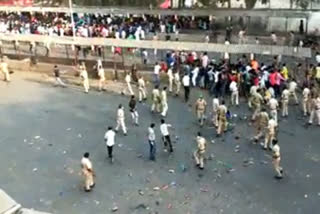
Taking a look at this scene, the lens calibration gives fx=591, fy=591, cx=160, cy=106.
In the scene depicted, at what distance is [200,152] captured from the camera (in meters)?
17.7

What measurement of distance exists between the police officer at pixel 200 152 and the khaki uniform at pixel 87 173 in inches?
127

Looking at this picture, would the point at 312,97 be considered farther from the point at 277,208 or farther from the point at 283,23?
the point at 283,23

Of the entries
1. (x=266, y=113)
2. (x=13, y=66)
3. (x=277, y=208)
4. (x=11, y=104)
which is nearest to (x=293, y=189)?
(x=277, y=208)

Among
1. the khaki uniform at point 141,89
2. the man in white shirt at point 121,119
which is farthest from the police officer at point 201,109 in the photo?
the khaki uniform at point 141,89

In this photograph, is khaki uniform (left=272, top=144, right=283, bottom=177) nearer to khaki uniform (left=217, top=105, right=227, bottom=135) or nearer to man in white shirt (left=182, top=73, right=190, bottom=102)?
khaki uniform (left=217, top=105, right=227, bottom=135)

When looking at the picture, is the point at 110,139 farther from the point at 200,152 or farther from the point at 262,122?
the point at 262,122

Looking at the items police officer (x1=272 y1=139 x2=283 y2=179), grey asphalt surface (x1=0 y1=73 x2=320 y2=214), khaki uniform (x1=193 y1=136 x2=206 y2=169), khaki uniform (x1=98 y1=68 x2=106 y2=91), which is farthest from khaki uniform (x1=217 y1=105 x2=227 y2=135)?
khaki uniform (x1=98 y1=68 x2=106 y2=91)

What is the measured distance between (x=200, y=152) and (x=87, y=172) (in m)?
3.45

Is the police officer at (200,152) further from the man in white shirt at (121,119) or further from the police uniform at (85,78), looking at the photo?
the police uniform at (85,78)

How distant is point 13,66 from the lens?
30344 mm

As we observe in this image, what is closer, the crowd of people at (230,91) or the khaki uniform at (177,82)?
the crowd of people at (230,91)

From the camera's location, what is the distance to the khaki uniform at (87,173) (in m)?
16.5

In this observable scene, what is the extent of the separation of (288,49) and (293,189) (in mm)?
9711

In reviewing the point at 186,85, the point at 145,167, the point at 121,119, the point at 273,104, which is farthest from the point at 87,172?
the point at 186,85
